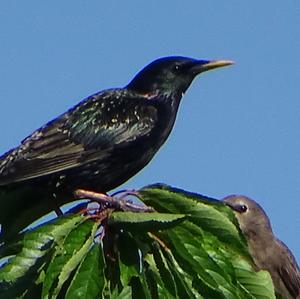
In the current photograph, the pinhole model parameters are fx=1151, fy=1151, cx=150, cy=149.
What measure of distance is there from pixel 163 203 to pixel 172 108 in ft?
7.76

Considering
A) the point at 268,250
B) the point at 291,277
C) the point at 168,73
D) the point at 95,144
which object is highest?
the point at 168,73

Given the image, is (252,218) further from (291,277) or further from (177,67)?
(177,67)

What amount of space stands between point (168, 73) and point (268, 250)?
3.63m

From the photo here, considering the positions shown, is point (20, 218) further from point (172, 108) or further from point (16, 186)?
point (172, 108)

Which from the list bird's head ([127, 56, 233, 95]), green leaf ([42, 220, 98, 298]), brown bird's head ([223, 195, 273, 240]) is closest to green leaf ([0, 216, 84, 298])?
green leaf ([42, 220, 98, 298])

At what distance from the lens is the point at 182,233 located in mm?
4605

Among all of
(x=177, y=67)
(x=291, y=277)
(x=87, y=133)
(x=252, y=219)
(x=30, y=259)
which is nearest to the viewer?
(x=30, y=259)

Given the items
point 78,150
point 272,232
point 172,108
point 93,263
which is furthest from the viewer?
point 272,232

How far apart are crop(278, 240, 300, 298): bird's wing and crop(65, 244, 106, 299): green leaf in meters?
5.65

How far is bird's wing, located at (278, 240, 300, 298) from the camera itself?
1000 centimetres

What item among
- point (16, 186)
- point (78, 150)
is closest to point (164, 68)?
point (78, 150)

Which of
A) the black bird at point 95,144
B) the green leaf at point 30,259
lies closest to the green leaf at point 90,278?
the green leaf at point 30,259

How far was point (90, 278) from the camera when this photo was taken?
14.6 ft

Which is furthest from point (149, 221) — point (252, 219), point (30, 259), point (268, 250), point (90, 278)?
point (252, 219)
